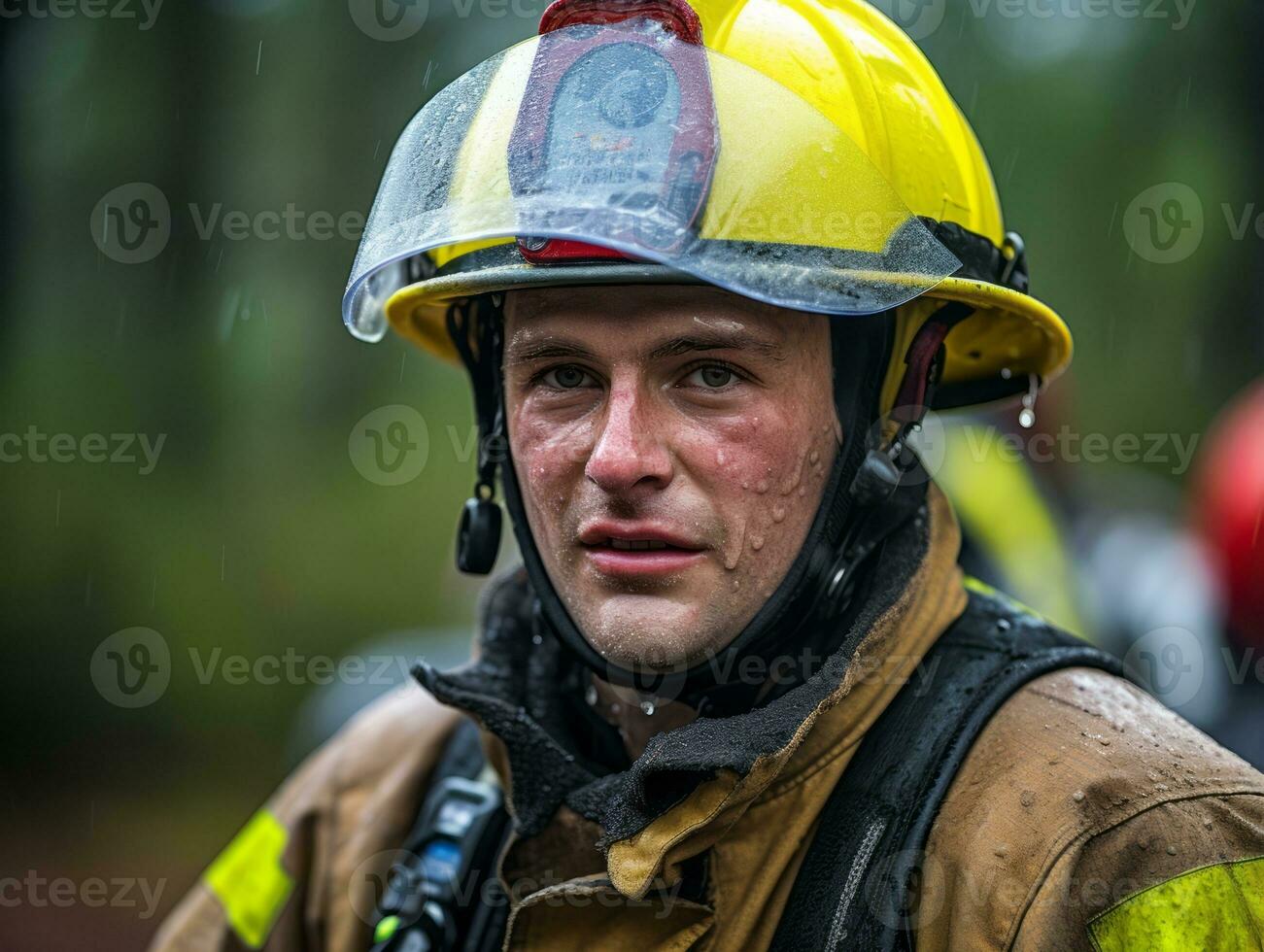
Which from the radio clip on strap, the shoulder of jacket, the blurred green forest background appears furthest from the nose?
the blurred green forest background

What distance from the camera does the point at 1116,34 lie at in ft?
35.1

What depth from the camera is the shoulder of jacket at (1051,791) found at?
1664 millimetres

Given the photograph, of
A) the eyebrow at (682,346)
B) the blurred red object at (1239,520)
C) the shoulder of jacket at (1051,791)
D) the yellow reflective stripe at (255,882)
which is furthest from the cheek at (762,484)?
the blurred red object at (1239,520)

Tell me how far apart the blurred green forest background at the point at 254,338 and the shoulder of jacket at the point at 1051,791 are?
4.45 meters

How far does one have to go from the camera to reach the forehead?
1.95 metres

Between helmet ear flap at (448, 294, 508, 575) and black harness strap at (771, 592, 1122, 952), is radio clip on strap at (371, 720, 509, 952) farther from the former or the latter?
black harness strap at (771, 592, 1122, 952)

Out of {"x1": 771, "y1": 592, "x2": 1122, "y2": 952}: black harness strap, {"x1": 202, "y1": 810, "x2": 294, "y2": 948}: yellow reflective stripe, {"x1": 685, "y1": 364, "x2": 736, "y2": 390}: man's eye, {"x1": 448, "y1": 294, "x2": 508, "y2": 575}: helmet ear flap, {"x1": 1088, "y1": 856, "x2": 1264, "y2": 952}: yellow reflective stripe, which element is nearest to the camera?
{"x1": 1088, "y1": 856, "x2": 1264, "y2": 952}: yellow reflective stripe

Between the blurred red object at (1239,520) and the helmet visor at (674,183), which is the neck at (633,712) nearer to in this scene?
the helmet visor at (674,183)

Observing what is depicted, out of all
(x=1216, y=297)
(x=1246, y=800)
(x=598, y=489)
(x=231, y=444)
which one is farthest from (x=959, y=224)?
(x=231, y=444)

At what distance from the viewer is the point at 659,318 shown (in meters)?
1.95

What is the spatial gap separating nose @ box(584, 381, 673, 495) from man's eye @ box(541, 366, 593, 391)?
126mm

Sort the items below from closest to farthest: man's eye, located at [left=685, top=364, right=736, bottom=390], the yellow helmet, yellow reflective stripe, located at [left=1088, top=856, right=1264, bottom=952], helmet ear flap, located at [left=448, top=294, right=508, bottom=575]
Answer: yellow reflective stripe, located at [left=1088, top=856, right=1264, bottom=952]
the yellow helmet
man's eye, located at [left=685, top=364, right=736, bottom=390]
helmet ear flap, located at [left=448, top=294, right=508, bottom=575]

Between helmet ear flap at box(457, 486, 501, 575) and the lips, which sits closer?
the lips

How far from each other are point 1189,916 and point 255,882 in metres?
1.90
